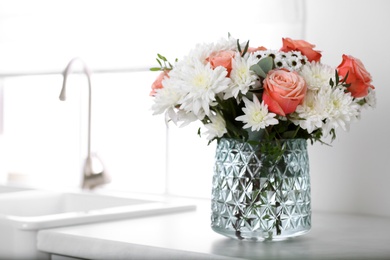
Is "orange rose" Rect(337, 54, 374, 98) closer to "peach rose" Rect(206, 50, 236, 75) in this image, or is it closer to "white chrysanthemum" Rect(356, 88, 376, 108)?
"white chrysanthemum" Rect(356, 88, 376, 108)

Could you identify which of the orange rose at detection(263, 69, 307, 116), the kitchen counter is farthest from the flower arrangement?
the kitchen counter

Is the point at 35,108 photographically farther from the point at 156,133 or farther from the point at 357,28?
the point at 357,28

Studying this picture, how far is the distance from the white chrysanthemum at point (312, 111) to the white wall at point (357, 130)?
1.64 feet

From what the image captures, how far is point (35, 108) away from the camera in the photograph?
116 inches

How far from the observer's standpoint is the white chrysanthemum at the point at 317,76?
5.15ft

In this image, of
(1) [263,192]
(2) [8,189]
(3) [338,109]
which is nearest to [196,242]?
(1) [263,192]

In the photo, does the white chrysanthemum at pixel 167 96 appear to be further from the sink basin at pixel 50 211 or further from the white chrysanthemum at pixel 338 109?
the sink basin at pixel 50 211

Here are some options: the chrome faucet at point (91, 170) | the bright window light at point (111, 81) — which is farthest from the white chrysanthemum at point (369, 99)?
the chrome faucet at point (91, 170)

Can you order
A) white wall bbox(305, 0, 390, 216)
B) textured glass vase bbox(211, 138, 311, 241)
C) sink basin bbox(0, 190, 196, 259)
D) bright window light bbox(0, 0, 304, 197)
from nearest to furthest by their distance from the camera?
1. textured glass vase bbox(211, 138, 311, 241)
2. sink basin bbox(0, 190, 196, 259)
3. white wall bbox(305, 0, 390, 216)
4. bright window light bbox(0, 0, 304, 197)

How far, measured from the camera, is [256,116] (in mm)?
1542

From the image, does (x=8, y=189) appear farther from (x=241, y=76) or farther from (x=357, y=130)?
(x=241, y=76)

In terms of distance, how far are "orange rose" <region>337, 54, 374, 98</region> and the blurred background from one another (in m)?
0.40

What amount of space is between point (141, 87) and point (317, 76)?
42.5 inches

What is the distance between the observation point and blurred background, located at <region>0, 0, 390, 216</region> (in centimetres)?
205
